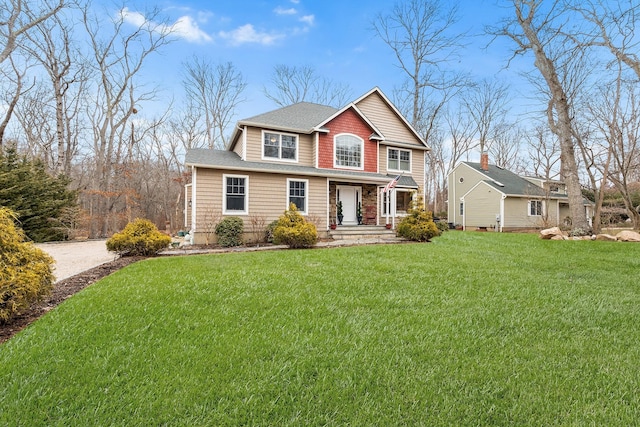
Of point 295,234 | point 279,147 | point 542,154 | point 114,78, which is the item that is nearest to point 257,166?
point 279,147

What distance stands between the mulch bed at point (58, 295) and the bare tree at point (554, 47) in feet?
51.7

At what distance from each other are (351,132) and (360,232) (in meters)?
4.81

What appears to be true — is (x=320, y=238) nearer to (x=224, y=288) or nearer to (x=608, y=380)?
(x=224, y=288)

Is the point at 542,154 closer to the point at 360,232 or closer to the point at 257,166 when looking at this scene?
the point at 360,232

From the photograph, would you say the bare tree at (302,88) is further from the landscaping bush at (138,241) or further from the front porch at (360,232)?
the landscaping bush at (138,241)

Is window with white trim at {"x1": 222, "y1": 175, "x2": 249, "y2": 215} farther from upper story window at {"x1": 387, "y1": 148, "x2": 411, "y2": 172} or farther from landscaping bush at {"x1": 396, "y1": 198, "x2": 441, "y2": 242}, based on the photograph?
upper story window at {"x1": 387, "y1": 148, "x2": 411, "y2": 172}

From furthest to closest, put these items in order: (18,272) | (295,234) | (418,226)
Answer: (418,226)
(295,234)
(18,272)

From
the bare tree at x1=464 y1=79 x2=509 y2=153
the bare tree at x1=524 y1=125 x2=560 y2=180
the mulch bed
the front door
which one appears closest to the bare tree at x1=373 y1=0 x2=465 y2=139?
the bare tree at x1=464 y1=79 x2=509 y2=153

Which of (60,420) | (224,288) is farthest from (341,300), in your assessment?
(60,420)

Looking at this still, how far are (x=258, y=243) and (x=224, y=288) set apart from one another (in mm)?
7152

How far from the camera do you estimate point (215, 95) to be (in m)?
25.6

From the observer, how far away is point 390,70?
22.6 metres

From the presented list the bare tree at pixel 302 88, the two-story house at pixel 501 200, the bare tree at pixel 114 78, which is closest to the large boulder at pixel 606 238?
the two-story house at pixel 501 200

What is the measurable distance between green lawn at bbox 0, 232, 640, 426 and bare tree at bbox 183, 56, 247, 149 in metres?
22.5
